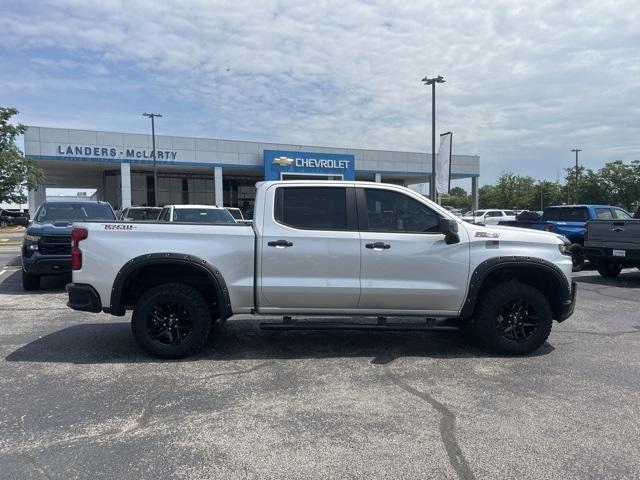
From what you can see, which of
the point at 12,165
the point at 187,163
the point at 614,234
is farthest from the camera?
the point at 187,163

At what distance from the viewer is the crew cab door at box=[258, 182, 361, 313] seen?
5371 mm

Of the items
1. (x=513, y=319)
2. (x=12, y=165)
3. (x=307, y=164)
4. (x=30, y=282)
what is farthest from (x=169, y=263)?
(x=307, y=164)

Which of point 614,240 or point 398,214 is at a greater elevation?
point 398,214

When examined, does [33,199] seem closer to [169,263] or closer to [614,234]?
[169,263]

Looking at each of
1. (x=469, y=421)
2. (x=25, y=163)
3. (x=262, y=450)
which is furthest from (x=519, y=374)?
(x=25, y=163)

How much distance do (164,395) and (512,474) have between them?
9.46 ft

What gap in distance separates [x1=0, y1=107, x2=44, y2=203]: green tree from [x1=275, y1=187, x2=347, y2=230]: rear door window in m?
30.3

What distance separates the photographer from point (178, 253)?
17.4 ft

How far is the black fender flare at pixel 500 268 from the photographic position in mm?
5461

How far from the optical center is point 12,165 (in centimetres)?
3022

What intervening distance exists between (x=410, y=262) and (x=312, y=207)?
3.97ft

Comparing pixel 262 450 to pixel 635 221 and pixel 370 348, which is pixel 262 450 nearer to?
pixel 370 348

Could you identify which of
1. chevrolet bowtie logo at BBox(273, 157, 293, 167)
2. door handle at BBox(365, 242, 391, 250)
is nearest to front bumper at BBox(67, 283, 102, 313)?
door handle at BBox(365, 242, 391, 250)

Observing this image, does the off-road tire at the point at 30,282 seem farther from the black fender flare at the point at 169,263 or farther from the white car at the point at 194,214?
the black fender flare at the point at 169,263
